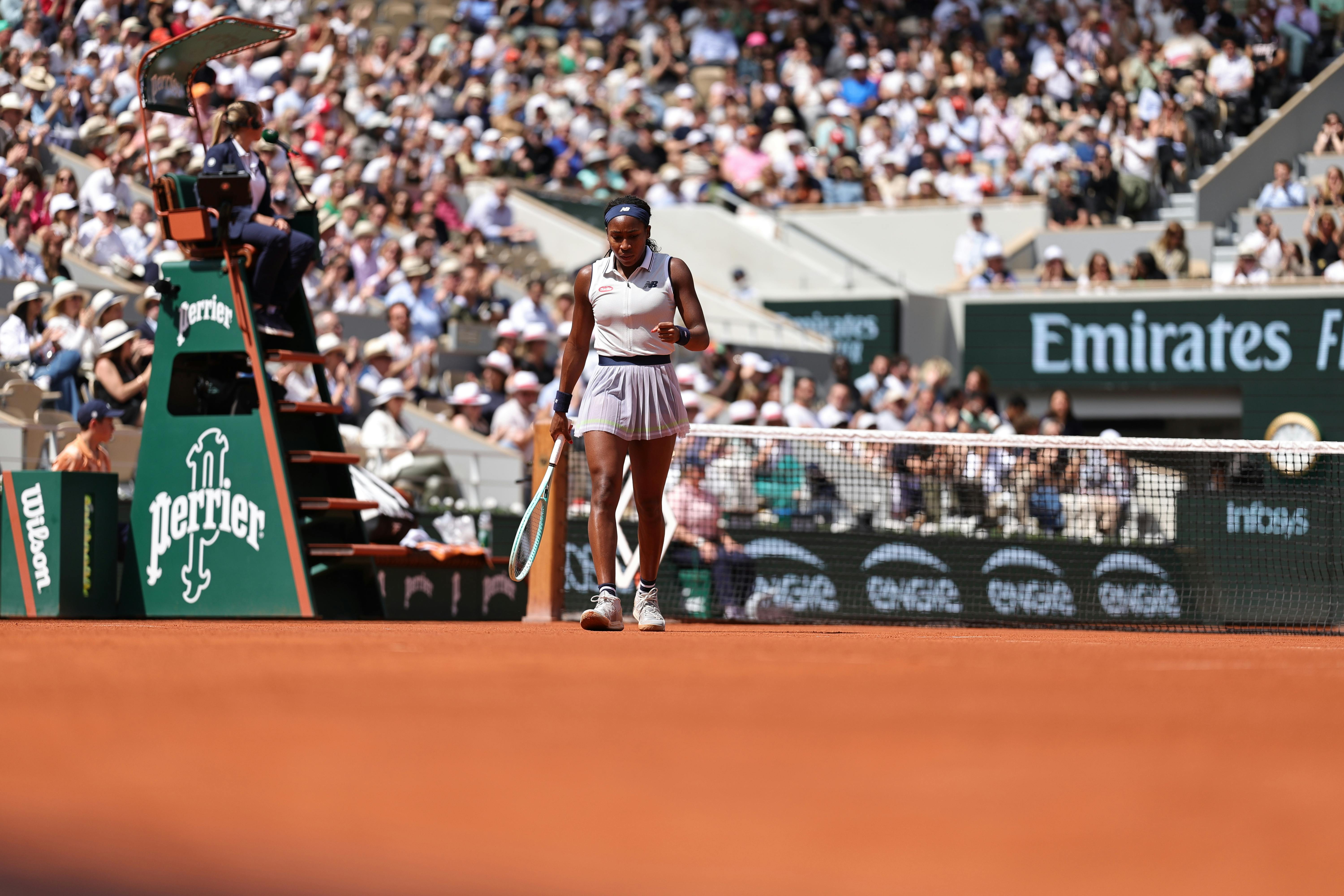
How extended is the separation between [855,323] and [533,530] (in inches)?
455

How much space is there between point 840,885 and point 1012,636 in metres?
7.80

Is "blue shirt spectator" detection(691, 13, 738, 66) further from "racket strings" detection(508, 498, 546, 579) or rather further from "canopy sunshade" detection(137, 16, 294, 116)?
"canopy sunshade" detection(137, 16, 294, 116)

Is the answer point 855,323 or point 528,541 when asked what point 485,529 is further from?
point 855,323

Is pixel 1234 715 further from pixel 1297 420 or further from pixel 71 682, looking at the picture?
pixel 1297 420

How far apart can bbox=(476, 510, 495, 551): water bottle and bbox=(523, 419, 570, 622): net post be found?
6.10 feet

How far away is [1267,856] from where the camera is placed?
2.84 metres

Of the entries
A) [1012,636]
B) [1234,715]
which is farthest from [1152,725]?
[1012,636]

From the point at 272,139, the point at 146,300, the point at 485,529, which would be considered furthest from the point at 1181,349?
the point at 272,139

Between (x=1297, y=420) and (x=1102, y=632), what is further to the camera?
(x=1297, y=420)

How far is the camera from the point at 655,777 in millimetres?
3611

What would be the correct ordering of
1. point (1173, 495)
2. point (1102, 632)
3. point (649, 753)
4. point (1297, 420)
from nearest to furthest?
point (649, 753) < point (1102, 632) < point (1173, 495) < point (1297, 420)

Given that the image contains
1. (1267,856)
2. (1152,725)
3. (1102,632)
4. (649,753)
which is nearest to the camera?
(1267,856)

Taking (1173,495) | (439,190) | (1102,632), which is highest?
(439,190)

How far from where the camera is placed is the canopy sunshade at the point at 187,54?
9.84 m
